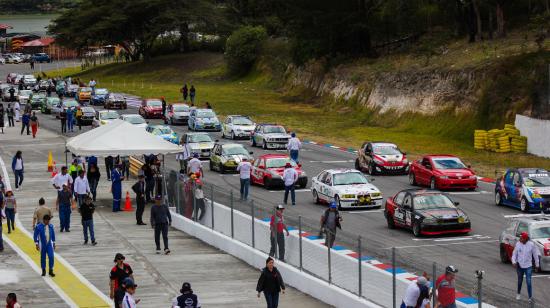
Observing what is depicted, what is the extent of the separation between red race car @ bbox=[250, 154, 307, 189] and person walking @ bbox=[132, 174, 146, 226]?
809 cm

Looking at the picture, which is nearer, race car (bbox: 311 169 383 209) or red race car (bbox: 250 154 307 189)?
race car (bbox: 311 169 383 209)

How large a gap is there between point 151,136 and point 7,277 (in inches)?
485

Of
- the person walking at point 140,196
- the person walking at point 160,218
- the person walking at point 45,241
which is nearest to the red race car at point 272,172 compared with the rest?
the person walking at point 140,196

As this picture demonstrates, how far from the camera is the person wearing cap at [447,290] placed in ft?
55.0

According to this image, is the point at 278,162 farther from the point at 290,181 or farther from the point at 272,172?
the point at 290,181

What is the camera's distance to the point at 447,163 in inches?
1561

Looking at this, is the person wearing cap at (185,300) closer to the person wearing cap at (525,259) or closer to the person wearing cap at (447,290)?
the person wearing cap at (447,290)

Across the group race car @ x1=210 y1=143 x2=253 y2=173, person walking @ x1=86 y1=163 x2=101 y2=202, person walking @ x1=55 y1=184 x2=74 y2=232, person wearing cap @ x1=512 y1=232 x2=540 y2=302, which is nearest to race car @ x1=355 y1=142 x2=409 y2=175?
race car @ x1=210 y1=143 x2=253 y2=173

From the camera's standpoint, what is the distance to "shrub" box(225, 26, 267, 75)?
101 metres

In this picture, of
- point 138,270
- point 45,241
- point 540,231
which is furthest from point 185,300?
point 540,231

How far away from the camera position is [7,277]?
968 inches

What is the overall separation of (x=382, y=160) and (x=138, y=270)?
19.6 metres

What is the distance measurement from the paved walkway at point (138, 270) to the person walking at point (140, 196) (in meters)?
0.32

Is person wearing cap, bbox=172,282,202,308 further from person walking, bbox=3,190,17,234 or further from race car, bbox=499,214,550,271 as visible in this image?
person walking, bbox=3,190,17,234
